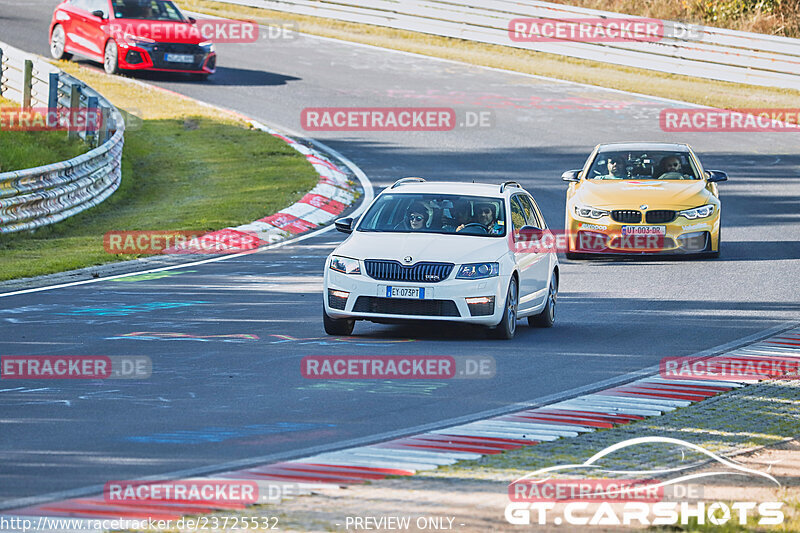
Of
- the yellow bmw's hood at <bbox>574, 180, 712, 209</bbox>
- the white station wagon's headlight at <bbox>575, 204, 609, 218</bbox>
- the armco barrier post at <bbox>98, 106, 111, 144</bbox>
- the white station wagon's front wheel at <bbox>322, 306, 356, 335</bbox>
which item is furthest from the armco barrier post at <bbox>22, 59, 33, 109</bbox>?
the white station wagon's front wheel at <bbox>322, 306, 356, 335</bbox>

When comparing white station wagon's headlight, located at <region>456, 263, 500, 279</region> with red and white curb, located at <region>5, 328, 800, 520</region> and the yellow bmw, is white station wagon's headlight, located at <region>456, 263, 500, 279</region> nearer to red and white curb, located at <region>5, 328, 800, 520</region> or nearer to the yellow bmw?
red and white curb, located at <region>5, 328, 800, 520</region>

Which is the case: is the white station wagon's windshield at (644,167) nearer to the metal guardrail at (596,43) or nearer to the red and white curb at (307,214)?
the red and white curb at (307,214)

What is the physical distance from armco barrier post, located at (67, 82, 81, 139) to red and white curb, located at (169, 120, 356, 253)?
4543 millimetres

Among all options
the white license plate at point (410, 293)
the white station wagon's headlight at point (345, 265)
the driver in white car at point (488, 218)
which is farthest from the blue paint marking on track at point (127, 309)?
the driver in white car at point (488, 218)

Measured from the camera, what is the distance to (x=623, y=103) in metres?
32.9

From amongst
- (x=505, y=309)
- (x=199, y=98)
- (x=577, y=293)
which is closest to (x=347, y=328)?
(x=505, y=309)

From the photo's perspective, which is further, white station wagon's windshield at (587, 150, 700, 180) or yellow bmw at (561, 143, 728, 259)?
white station wagon's windshield at (587, 150, 700, 180)

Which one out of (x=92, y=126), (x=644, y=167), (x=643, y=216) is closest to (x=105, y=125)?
(x=92, y=126)

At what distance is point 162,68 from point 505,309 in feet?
71.8

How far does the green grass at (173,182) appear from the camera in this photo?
19.1 meters

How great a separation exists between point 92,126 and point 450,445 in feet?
59.8

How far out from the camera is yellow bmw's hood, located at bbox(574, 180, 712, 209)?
18984mm

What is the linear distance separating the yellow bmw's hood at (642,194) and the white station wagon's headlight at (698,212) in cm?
7

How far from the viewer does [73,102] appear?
25.2 m
